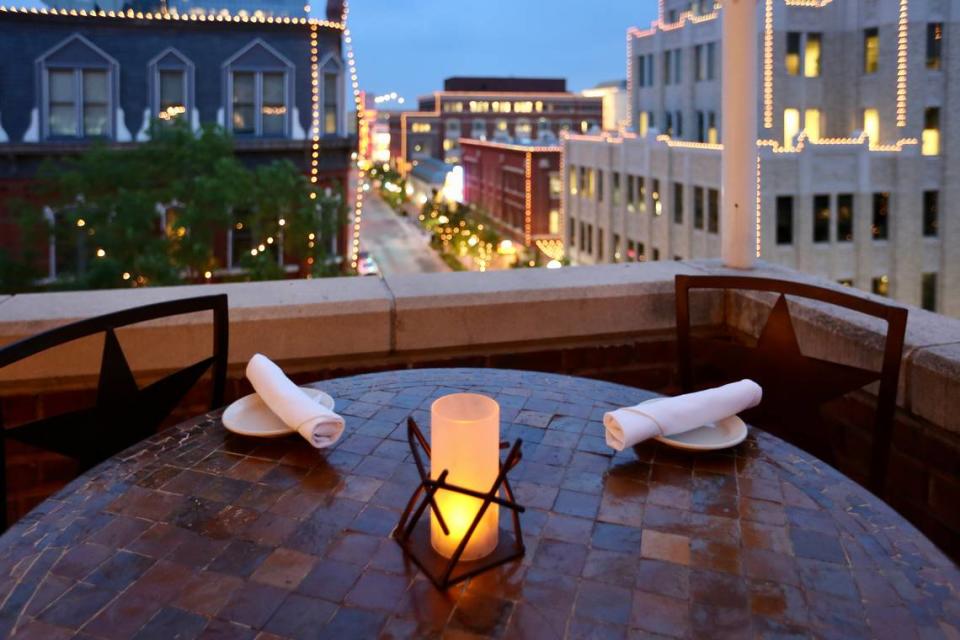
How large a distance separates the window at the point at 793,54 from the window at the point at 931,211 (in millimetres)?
6271

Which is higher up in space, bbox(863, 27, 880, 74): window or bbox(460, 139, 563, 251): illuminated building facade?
bbox(863, 27, 880, 74): window

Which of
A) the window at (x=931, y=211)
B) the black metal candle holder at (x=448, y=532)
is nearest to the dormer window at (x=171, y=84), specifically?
the black metal candle holder at (x=448, y=532)

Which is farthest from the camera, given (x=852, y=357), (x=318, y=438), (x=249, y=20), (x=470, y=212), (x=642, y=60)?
(x=470, y=212)

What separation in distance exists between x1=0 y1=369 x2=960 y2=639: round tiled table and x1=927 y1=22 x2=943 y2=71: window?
3093 centimetres

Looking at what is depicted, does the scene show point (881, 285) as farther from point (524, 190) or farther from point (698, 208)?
point (524, 190)

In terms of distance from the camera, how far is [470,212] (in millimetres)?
53062

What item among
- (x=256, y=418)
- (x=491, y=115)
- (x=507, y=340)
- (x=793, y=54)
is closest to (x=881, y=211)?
(x=793, y=54)

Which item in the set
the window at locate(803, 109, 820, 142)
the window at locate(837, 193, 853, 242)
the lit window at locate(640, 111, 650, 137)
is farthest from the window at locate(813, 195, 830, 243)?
the lit window at locate(640, 111, 650, 137)

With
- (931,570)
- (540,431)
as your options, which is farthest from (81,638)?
(931,570)

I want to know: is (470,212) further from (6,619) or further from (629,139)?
(6,619)

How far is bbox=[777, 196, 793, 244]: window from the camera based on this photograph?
2658 cm

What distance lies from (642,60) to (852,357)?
3712 cm

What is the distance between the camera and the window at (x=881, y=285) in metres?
27.7

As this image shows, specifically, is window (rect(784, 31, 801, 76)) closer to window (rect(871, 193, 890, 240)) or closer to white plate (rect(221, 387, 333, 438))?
window (rect(871, 193, 890, 240))
